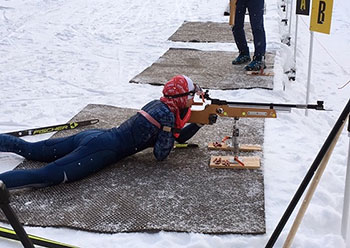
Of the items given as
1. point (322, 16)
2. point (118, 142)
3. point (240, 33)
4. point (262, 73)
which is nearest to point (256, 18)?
A: point (240, 33)

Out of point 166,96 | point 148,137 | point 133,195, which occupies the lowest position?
point 133,195

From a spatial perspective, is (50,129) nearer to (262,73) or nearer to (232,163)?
(232,163)

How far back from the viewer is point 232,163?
160 inches

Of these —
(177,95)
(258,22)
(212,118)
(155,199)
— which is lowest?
(155,199)

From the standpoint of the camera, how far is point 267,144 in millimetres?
4531

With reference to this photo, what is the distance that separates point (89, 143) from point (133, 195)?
53 centimetres

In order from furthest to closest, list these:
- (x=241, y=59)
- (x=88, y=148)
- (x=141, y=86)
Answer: (x=241, y=59) → (x=141, y=86) → (x=88, y=148)

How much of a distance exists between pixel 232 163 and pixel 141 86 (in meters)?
2.56

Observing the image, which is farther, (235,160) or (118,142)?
(235,160)

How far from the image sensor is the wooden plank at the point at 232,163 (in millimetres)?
4021

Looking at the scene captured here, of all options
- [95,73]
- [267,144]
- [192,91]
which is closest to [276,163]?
[267,144]

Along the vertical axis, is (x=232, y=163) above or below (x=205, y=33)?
below

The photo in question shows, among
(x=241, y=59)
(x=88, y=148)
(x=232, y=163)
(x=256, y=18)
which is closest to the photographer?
(x=88, y=148)

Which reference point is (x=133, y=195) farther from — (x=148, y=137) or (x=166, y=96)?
(x=166, y=96)
